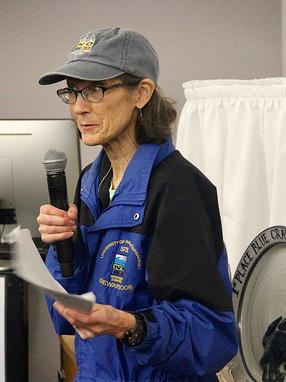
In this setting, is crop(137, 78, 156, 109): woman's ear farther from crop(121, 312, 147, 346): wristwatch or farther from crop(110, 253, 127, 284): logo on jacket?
crop(121, 312, 147, 346): wristwatch

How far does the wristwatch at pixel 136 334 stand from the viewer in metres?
1.29

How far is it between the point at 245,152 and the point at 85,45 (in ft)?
4.08

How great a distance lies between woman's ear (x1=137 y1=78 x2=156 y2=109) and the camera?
1.51 m

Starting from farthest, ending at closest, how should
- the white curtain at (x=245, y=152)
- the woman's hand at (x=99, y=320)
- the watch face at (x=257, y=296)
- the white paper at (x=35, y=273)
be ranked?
1. the white curtain at (x=245, y=152)
2. the watch face at (x=257, y=296)
3. the woman's hand at (x=99, y=320)
4. the white paper at (x=35, y=273)

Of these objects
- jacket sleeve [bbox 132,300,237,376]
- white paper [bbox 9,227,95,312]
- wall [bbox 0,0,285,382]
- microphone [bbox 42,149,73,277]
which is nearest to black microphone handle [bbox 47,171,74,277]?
microphone [bbox 42,149,73,277]

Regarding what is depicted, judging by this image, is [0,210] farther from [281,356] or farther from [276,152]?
[281,356]

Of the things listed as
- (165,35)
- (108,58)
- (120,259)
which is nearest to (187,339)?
(120,259)

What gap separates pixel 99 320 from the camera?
48.2 inches

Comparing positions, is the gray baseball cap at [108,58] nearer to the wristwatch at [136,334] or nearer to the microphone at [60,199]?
the microphone at [60,199]

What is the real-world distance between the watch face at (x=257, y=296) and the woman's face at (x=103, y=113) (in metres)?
0.51

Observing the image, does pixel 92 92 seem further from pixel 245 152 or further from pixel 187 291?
pixel 245 152

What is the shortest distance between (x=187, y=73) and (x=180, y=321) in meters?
2.45

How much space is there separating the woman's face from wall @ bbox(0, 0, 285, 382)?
2192mm

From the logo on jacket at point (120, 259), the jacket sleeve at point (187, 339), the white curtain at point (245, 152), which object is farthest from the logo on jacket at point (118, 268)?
the white curtain at point (245, 152)
